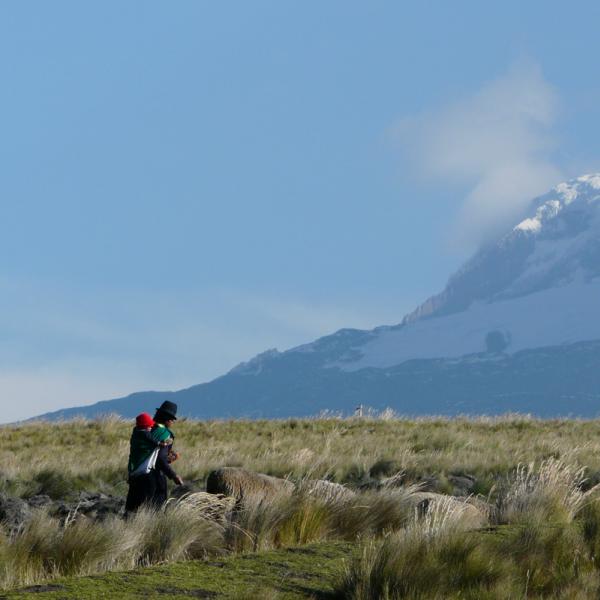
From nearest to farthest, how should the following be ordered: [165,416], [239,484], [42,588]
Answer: [42,588]
[165,416]
[239,484]

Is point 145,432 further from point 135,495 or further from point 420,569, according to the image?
point 420,569

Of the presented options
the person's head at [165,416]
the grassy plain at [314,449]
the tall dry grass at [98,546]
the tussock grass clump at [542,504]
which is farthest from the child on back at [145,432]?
the tussock grass clump at [542,504]

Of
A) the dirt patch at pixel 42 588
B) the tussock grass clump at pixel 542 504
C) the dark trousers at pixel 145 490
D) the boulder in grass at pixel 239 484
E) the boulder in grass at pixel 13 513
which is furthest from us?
the boulder in grass at pixel 239 484

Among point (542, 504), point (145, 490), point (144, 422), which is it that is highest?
point (144, 422)

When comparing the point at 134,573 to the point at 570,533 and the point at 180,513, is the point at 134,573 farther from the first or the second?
the point at 570,533

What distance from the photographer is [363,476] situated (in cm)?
1966

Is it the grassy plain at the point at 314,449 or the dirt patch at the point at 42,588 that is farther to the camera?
the grassy plain at the point at 314,449

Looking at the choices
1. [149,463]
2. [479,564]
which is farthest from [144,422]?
[479,564]

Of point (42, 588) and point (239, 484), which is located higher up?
point (239, 484)

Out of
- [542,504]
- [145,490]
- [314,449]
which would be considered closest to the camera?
[542,504]

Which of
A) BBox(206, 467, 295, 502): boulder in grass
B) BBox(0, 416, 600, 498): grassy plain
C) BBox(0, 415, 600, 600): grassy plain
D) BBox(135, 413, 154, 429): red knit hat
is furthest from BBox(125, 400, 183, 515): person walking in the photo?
BBox(0, 416, 600, 498): grassy plain

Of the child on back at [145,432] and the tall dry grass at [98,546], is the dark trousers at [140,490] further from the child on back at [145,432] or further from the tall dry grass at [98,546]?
the tall dry grass at [98,546]

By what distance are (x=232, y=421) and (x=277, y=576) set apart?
2377cm

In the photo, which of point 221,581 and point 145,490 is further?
point 145,490
